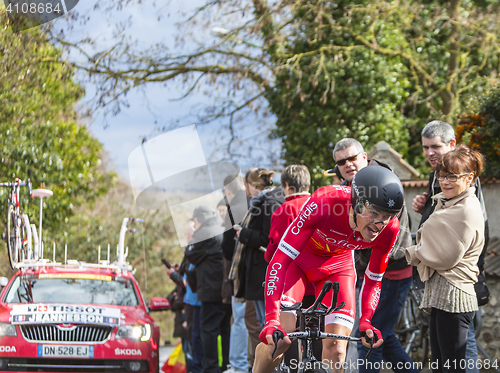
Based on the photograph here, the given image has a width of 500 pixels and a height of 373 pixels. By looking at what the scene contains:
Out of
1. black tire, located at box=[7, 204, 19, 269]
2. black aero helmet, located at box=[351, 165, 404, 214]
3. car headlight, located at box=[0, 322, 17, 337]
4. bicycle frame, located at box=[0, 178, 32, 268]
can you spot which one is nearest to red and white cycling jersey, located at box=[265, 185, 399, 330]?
black aero helmet, located at box=[351, 165, 404, 214]

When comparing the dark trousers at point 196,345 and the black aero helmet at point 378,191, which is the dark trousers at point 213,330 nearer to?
the dark trousers at point 196,345

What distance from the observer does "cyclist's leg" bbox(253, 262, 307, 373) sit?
11.8 ft

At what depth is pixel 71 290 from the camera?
7422 millimetres

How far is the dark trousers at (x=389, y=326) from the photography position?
4730 mm

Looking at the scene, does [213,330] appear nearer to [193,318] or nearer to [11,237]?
[193,318]

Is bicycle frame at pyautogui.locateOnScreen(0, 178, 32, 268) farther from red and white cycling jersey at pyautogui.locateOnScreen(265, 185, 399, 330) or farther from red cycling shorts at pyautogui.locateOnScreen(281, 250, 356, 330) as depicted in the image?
red and white cycling jersey at pyautogui.locateOnScreen(265, 185, 399, 330)

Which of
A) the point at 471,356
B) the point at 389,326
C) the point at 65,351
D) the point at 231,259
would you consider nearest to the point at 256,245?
the point at 231,259

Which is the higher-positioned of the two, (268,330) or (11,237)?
(11,237)

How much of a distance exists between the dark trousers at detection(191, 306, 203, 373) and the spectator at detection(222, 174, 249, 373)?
126cm

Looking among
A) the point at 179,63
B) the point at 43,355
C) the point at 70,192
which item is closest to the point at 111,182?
the point at 70,192

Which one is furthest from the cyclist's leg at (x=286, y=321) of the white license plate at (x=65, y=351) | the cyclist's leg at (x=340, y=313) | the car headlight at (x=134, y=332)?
the white license plate at (x=65, y=351)

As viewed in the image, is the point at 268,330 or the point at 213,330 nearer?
the point at 268,330

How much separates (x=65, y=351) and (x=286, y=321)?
12.0 feet

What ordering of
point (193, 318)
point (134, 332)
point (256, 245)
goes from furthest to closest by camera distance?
point (193, 318) → point (134, 332) → point (256, 245)
